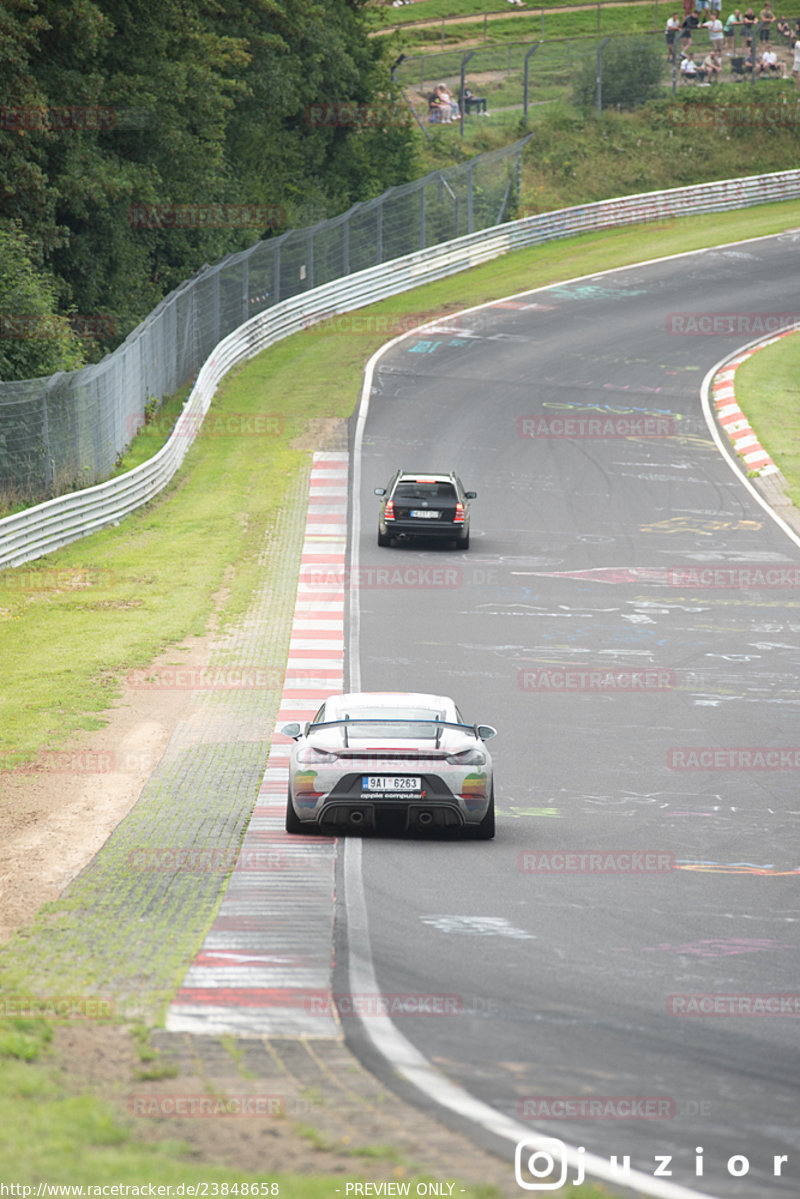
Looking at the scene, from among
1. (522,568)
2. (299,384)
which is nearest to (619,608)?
(522,568)

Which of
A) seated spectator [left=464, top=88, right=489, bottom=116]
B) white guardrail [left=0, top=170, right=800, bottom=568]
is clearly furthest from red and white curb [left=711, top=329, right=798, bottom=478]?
seated spectator [left=464, top=88, right=489, bottom=116]

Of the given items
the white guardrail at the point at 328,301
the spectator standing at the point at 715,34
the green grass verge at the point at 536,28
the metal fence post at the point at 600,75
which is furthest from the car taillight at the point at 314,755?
the green grass verge at the point at 536,28

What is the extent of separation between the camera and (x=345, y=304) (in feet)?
164

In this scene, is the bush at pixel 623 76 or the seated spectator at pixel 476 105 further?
the bush at pixel 623 76

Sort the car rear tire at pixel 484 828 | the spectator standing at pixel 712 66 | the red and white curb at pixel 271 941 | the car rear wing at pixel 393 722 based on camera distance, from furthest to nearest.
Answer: the spectator standing at pixel 712 66
the car rear wing at pixel 393 722
the car rear tire at pixel 484 828
the red and white curb at pixel 271 941

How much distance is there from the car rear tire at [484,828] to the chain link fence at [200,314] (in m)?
15.9

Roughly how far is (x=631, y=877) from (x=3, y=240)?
27.1 m

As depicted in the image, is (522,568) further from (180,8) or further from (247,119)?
(247,119)

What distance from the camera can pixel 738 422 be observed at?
37.3m

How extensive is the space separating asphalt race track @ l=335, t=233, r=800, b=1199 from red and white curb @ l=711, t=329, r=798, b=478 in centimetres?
72

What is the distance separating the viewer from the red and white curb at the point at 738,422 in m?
33.7

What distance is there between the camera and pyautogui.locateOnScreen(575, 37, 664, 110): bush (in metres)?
64.7

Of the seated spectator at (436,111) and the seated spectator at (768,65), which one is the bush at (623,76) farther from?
the seated spectator at (436,111)

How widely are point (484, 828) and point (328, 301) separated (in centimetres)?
3947
